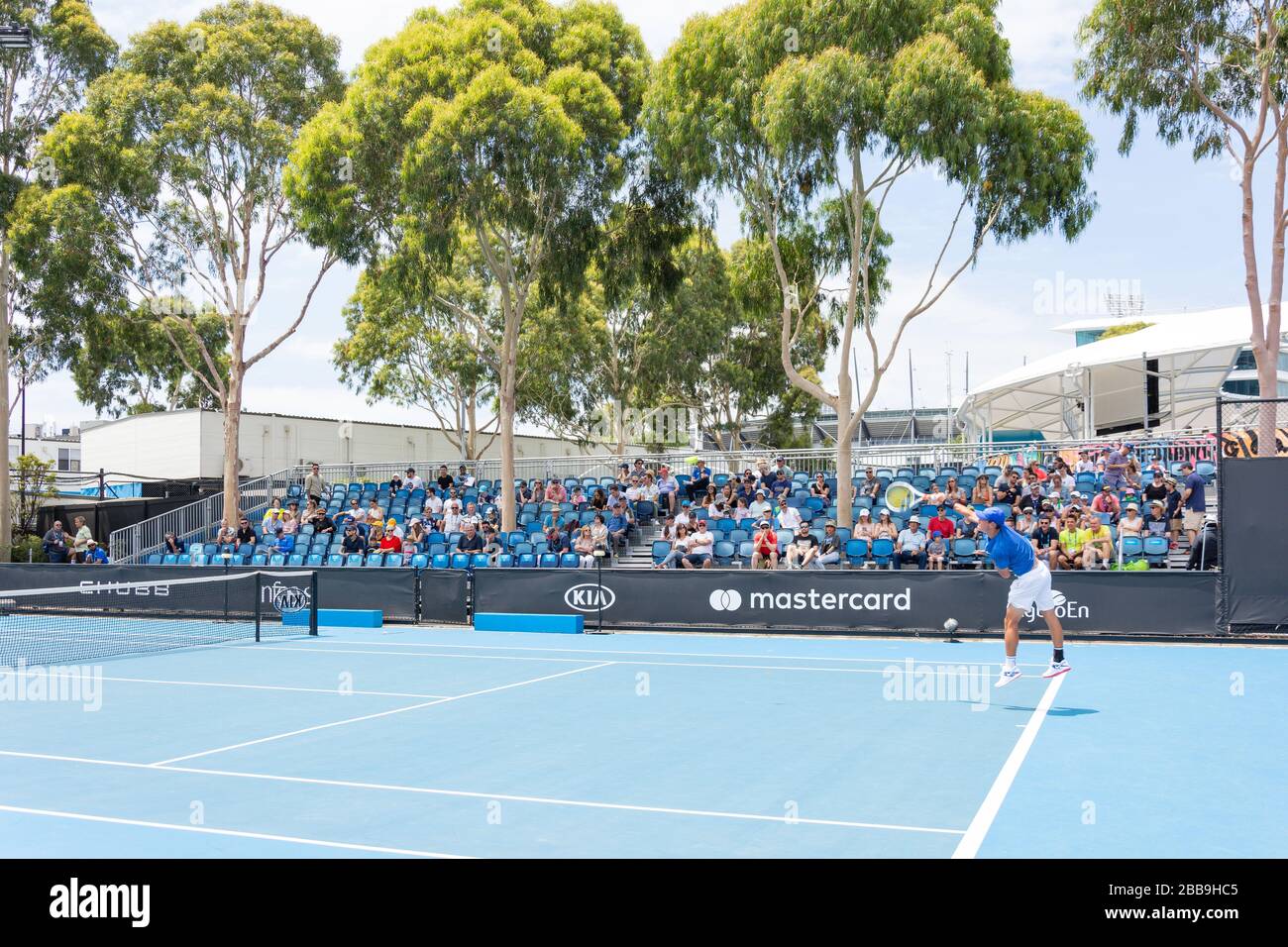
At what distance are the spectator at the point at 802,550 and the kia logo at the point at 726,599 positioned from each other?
1287mm

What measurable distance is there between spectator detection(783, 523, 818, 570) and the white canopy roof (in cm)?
1359

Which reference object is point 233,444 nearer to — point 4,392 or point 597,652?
point 4,392

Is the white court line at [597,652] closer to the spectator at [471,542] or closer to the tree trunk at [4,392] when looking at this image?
the spectator at [471,542]

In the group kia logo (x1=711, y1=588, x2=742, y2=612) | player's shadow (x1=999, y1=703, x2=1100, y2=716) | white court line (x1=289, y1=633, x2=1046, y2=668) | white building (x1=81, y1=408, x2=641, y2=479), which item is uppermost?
white building (x1=81, y1=408, x2=641, y2=479)

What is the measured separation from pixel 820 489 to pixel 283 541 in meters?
14.7

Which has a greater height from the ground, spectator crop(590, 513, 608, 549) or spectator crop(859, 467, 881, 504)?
spectator crop(859, 467, 881, 504)

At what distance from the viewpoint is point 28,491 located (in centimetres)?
4159

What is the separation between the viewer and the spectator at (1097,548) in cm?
1905

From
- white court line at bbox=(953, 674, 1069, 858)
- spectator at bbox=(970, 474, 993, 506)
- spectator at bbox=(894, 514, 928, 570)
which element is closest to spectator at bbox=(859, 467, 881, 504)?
spectator at bbox=(970, 474, 993, 506)

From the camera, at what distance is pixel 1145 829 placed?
668cm

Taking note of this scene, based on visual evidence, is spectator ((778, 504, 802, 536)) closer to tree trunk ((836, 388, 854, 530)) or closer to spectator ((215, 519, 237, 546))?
tree trunk ((836, 388, 854, 530))

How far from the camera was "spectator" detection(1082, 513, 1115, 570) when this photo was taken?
19.0 m

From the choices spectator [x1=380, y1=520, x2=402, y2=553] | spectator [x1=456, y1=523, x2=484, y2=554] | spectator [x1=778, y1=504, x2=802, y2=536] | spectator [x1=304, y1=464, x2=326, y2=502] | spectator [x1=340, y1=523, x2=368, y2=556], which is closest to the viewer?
spectator [x1=778, y1=504, x2=802, y2=536]

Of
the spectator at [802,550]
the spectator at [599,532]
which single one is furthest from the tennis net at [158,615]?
the spectator at [802,550]
